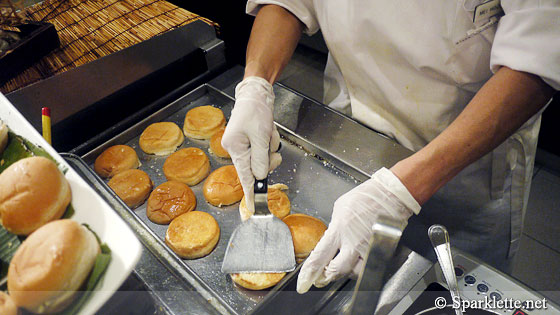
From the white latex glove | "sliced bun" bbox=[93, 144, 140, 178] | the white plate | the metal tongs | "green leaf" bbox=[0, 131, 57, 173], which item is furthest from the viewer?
"sliced bun" bbox=[93, 144, 140, 178]

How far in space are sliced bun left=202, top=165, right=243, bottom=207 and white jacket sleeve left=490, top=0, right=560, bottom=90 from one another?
1197 millimetres

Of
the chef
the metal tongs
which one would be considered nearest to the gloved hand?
the chef

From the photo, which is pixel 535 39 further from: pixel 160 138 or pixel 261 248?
pixel 160 138

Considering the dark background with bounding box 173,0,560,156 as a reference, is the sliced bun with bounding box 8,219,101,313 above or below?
above

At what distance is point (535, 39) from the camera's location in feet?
4.11

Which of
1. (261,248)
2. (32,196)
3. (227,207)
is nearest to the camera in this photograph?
(32,196)

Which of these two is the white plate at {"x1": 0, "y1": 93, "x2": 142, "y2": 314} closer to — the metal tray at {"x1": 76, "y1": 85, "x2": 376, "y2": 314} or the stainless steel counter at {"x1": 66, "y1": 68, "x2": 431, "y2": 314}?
the stainless steel counter at {"x1": 66, "y1": 68, "x2": 431, "y2": 314}

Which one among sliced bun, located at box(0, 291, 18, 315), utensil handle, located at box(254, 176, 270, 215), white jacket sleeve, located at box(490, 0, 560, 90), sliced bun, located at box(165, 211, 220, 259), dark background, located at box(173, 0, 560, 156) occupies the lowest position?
dark background, located at box(173, 0, 560, 156)

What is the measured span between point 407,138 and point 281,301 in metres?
1.02

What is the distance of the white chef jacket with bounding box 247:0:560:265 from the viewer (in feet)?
4.22

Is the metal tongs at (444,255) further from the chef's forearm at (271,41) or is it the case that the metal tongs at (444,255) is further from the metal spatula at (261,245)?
the chef's forearm at (271,41)

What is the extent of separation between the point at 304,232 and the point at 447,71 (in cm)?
88

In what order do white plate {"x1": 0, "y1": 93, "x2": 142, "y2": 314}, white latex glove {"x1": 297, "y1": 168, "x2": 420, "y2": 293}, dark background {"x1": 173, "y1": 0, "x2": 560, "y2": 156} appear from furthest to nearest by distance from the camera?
dark background {"x1": 173, "y1": 0, "x2": 560, "y2": 156}
white latex glove {"x1": 297, "y1": 168, "x2": 420, "y2": 293}
white plate {"x1": 0, "y1": 93, "x2": 142, "y2": 314}

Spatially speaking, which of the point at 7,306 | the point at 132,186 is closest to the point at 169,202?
the point at 132,186
